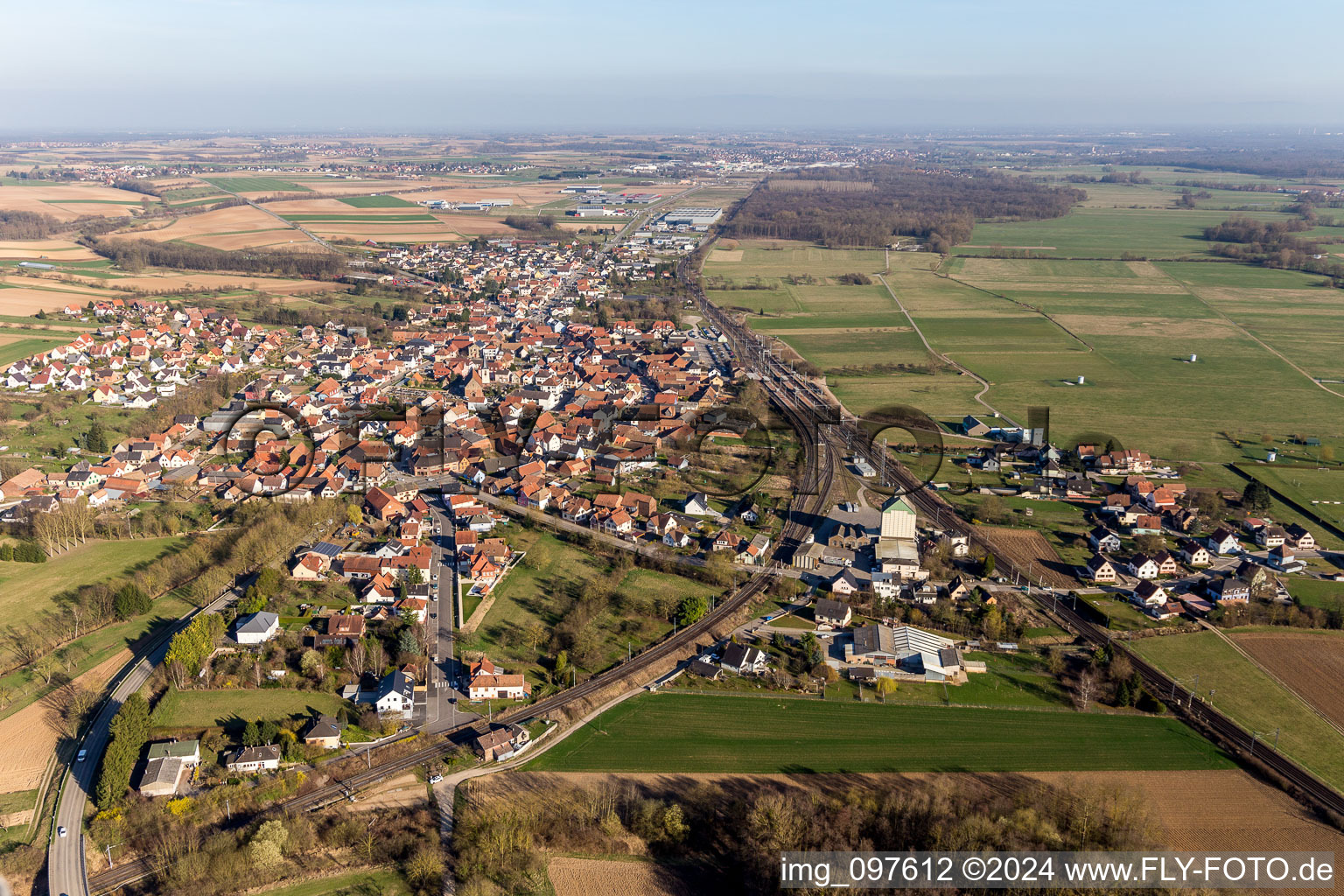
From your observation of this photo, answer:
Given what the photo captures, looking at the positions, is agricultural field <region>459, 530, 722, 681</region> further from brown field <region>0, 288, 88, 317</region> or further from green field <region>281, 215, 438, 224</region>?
green field <region>281, 215, 438, 224</region>

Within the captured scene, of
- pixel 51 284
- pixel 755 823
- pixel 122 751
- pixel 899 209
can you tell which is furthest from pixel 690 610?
pixel 899 209

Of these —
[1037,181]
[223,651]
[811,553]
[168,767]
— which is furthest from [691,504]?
[1037,181]

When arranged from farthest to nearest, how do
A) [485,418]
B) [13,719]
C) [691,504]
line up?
[485,418] → [691,504] → [13,719]

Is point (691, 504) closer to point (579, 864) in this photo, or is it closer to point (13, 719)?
point (579, 864)

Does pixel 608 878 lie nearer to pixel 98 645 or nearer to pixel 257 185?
pixel 98 645

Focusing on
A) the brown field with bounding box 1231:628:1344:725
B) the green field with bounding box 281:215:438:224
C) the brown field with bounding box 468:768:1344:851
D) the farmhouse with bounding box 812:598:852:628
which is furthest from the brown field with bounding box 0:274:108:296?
the brown field with bounding box 1231:628:1344:725
